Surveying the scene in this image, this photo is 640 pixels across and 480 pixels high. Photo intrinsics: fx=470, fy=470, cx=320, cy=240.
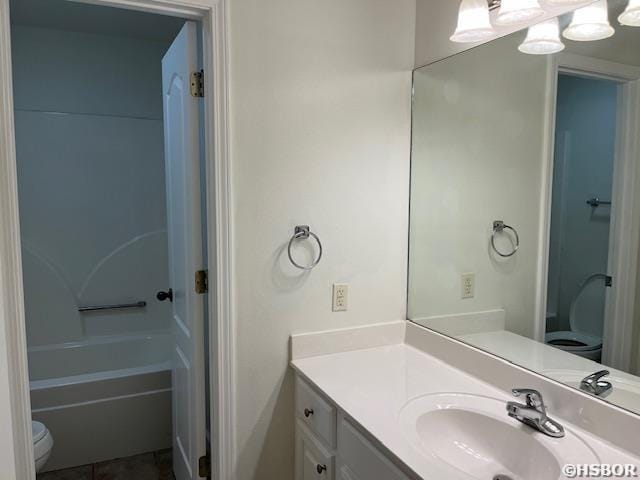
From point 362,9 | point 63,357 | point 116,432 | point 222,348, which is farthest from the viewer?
point 63,357

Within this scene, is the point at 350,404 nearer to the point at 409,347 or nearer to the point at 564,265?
the point at 409,347

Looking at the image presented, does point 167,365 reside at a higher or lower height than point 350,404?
lower

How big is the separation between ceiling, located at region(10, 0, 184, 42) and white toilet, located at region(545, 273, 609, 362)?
2613 millimetres

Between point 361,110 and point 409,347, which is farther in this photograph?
point 409,347

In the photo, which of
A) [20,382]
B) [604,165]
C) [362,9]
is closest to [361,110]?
Result: [362,9]

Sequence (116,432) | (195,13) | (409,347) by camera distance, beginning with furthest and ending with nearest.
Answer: (116,432), (409,347), (195,13)

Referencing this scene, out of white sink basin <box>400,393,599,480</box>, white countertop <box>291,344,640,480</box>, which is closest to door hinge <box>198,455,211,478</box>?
white countertop <box>291,344,640,480</box>

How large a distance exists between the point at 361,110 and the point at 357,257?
1.96 ft

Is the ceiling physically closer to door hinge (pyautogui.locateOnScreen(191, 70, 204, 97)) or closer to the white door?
the white door

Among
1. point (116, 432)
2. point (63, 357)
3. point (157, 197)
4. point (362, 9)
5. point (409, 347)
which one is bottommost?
point (116, 432)

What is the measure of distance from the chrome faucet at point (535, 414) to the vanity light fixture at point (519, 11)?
1.13 meters

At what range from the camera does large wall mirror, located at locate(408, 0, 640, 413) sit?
1260mm

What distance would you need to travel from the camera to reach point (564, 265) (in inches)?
57.1

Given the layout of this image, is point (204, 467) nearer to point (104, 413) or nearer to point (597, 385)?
point (104, 413)
